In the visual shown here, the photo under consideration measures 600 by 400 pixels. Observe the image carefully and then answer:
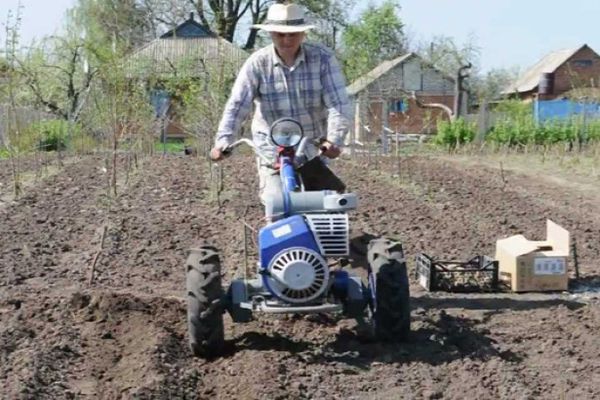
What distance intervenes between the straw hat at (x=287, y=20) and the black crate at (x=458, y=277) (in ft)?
6.59

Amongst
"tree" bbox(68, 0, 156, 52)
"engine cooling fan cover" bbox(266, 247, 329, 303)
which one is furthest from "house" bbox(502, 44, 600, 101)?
"engine cooling fan cover" bbox(266, 247, 329, 303)

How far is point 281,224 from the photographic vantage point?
528 centimetres

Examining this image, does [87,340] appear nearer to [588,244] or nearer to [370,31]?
[588,244]

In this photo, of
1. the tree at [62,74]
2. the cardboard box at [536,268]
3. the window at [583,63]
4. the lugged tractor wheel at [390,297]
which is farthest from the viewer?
the window at [583,63]

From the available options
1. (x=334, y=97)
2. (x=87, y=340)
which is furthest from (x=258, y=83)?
(x=87, y=340)

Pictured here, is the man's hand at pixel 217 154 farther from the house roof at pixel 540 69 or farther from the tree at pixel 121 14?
the house roof at pixel 540 69

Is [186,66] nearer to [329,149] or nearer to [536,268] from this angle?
[536,268]

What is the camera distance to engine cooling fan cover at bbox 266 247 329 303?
5.20 m

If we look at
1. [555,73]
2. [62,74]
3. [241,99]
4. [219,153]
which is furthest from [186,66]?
[555,73]

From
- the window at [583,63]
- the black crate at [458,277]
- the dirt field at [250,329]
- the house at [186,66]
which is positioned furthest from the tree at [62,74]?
the window at [583,63]

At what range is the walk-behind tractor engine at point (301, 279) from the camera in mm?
5223

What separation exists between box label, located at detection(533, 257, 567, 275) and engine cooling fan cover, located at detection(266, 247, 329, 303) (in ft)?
7.51

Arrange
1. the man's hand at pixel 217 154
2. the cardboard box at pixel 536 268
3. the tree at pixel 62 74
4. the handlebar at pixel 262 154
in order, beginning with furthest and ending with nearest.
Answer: the tree at pixel 62 74, the cardboard box at pixel 536 268, the man's hand at pixel 217 154, the handlebar at pixel 262 154

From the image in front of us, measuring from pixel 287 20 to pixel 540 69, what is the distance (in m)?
55.6
